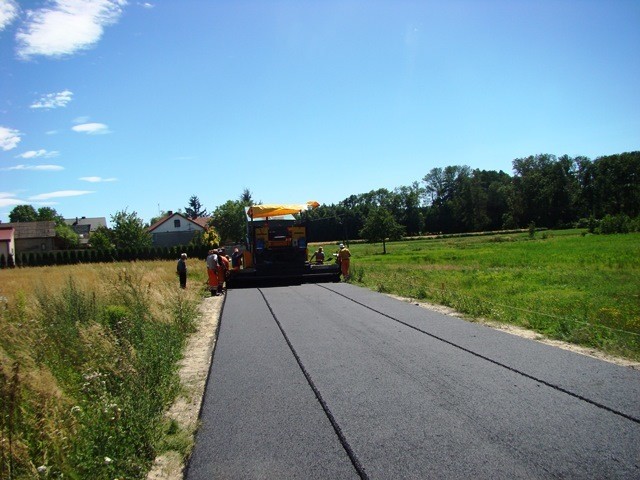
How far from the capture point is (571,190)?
335 ft

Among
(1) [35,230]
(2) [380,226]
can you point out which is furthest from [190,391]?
(1) [35,230]

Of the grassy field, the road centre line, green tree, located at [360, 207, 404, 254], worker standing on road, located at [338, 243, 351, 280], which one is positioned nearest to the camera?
the road centre line

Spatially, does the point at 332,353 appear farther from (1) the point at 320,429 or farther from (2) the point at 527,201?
(2) the point at 527,201

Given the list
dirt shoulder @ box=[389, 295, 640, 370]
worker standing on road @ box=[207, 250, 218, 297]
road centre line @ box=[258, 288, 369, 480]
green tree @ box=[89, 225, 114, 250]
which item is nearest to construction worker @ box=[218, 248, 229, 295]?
worker standing on road @ box=[207, 250, 218, 297]

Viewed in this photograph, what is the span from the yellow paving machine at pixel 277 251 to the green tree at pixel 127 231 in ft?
131

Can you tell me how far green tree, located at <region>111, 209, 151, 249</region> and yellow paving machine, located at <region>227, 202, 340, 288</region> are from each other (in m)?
40.1

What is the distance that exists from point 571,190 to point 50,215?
11994 cm

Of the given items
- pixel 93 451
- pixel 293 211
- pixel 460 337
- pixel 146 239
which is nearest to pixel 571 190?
pixel 146 239

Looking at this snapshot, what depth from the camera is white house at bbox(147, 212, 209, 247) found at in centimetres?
7556

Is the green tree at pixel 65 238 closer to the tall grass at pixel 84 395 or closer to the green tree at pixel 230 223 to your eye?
the green tree at pixel 230 223

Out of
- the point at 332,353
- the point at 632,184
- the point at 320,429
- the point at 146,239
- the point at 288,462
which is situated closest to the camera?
the point at 288,462

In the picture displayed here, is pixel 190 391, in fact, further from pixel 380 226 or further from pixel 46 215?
pixel 46 215

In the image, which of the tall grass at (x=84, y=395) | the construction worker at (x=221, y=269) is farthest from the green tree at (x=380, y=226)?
the tall grass at (x=84, y=395)

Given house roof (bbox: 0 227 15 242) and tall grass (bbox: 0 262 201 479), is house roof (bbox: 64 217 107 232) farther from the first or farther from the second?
tall grass (bbox: 0 262 201 479)
